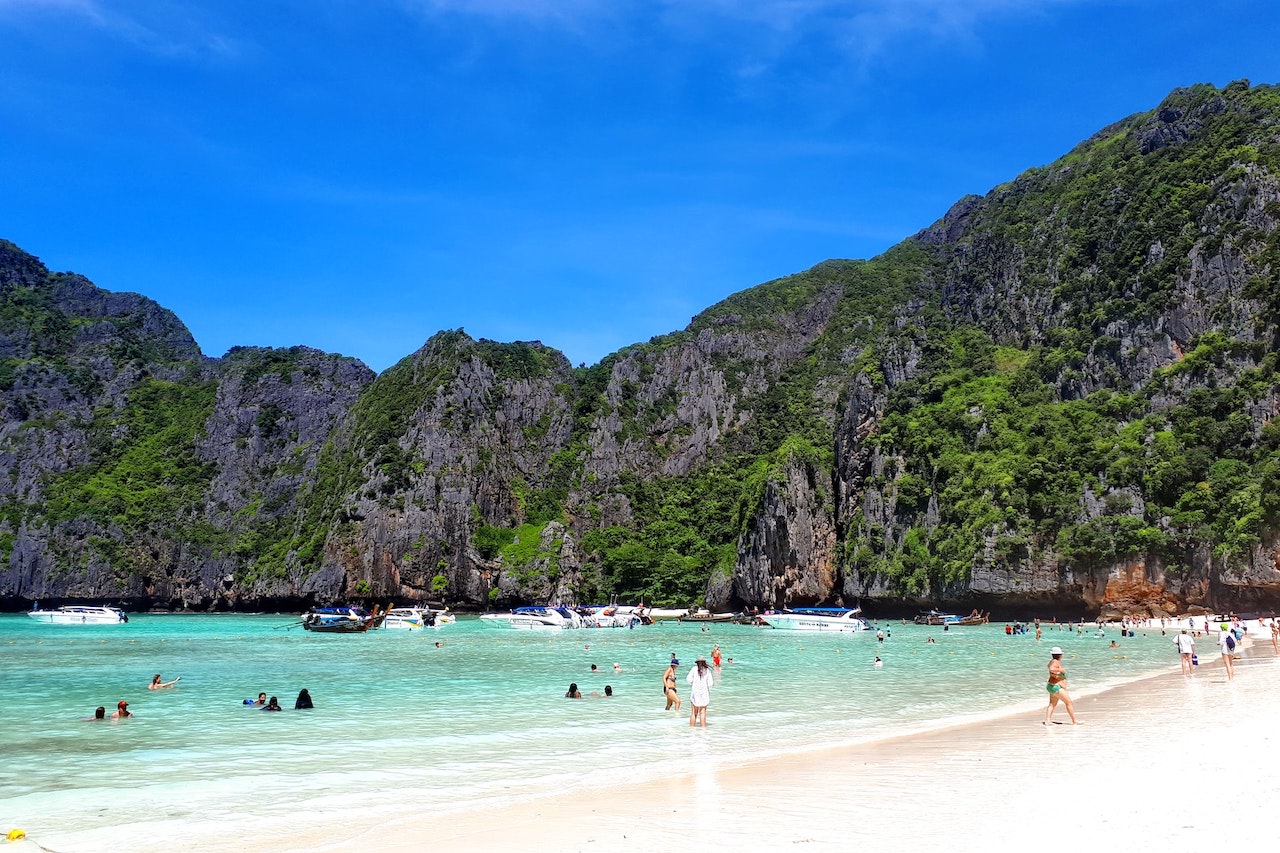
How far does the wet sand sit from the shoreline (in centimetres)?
3

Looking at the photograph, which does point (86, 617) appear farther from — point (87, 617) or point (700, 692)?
point (700, 692)

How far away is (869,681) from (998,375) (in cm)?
7472

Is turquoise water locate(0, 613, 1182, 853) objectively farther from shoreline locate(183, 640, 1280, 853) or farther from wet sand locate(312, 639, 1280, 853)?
wet sand locate(312, 639, 1280, 853)

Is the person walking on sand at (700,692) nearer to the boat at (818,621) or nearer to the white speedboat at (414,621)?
the boat at (818,621)

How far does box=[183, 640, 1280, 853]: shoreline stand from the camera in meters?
8.45

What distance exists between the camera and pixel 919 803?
998cm

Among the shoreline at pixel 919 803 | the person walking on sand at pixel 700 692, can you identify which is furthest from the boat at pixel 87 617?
the shoreline at pixel 919 803

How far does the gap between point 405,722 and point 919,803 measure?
524 inches

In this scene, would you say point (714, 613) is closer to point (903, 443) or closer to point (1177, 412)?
point (903, 443)

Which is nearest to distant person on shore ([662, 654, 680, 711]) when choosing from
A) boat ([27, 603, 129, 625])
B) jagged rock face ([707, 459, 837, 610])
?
jagged rock face ([707, 459, 837, 610])

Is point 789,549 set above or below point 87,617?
above

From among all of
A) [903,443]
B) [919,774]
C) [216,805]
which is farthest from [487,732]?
[903,443]

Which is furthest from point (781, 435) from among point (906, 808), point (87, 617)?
point (906, 808)

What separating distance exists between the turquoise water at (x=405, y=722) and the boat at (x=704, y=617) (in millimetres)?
45819
